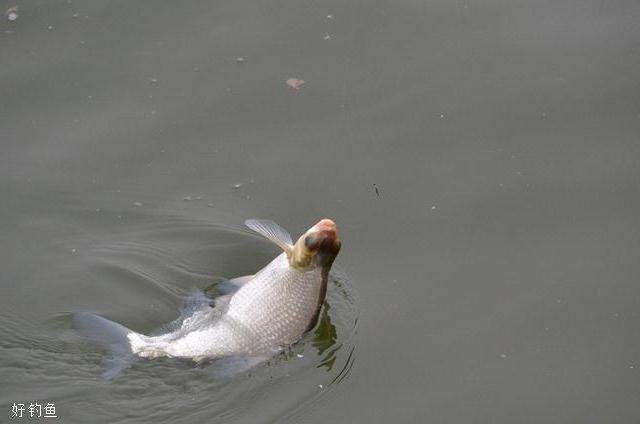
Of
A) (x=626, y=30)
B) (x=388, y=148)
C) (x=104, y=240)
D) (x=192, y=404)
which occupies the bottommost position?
(x=192, y=404)

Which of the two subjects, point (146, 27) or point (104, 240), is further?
point (146, 27)

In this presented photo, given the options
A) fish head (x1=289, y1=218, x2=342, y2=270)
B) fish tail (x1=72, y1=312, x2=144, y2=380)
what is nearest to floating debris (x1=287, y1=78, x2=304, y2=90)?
fish head (x1=289, y1=218, x2=342, y2=270)

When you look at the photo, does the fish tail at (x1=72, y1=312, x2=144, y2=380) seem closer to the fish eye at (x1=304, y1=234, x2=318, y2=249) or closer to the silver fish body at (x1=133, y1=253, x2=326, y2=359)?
the silver fish body at (x1=133, y1=253, x2=326, y2=359)

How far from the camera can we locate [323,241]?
531cm

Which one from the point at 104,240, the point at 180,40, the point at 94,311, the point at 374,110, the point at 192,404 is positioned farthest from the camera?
the point at 180,40

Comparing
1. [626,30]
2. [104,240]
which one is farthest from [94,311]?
[626,30]

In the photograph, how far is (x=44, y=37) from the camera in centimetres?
772

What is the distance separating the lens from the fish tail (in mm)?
5543

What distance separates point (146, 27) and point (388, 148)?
7.33ft

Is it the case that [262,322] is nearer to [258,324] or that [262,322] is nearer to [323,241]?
[258,324]

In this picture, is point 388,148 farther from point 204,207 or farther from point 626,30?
point 626,30

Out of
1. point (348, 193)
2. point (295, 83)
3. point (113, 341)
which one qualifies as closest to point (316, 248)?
point (113, 341)

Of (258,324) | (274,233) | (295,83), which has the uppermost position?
(295,83)

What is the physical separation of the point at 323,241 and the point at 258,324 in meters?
0.61
